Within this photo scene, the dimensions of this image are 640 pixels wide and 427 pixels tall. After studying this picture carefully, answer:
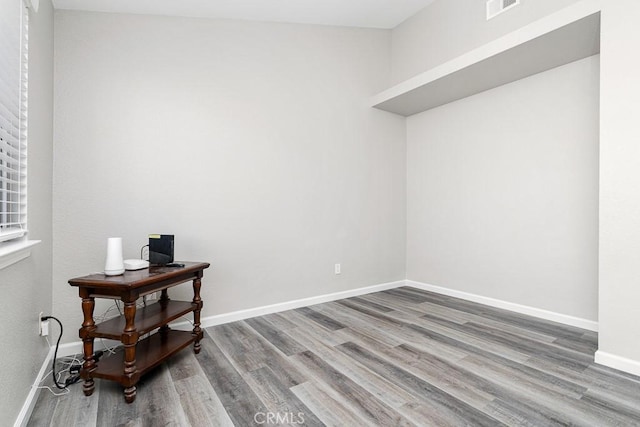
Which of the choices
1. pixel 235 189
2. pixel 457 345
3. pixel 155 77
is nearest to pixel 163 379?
pixel 235 189

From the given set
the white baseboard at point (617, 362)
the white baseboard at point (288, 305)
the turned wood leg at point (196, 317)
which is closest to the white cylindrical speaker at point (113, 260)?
the turned wood leg at point (196, 317)

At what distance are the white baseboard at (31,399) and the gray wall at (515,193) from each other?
380 centimetres

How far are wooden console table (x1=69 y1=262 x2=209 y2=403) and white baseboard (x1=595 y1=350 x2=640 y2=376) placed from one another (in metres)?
2.84

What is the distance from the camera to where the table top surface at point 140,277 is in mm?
1854

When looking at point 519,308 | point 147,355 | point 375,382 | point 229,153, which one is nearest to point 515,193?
point 519,308

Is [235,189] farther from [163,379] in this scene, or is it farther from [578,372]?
Answer: [578,372]

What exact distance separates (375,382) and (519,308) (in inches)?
81.8

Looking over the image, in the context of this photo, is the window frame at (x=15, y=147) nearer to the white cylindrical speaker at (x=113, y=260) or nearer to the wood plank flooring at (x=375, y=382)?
the white cylindrical speaker at (x=113, y=260)

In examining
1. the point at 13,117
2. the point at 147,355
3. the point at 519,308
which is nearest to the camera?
the point at 13,117

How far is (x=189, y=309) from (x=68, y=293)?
95 centimetres

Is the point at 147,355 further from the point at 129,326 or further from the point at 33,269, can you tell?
the point at 33,269

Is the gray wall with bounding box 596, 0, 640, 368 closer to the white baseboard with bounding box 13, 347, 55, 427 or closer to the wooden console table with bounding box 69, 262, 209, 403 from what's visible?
the wooden console table with bounding box 69, 262, 209, 403

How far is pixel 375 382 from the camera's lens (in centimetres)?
203

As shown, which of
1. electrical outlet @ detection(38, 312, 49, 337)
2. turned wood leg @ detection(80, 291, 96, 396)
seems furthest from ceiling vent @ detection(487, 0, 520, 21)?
electrical outlet @ detection(38, 312, 49, 337)
